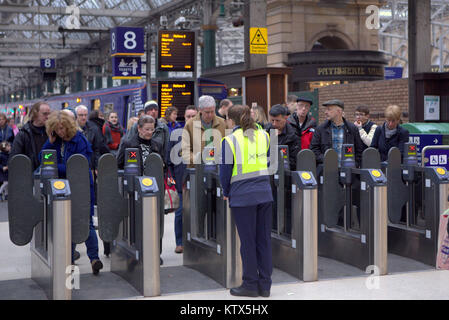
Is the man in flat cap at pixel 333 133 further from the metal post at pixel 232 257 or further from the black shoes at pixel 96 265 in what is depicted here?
the black shoes at pixel 96 265

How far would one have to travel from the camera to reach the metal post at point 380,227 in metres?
6.66

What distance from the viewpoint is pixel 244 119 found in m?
5.69

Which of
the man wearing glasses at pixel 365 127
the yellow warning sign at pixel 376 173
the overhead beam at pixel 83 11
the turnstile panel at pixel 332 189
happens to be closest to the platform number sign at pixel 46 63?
the overhead beam at pixel 83 11

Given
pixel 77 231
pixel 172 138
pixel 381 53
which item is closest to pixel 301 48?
pixel 381 53

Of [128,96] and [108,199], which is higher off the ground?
[128,96]

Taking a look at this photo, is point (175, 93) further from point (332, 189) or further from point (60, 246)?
point (60, 246)

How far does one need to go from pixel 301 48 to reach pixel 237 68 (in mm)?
3571

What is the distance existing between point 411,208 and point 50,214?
4337 mm

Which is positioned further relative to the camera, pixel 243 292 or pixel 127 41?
pixel 127 41

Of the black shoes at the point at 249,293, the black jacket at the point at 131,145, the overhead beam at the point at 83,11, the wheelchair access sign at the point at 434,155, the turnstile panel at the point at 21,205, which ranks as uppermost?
the overhead beam at the point at 83,11

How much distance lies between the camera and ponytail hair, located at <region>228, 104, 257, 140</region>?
5688mm

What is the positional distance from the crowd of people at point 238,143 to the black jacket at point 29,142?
1 centimetres

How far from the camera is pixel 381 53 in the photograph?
90.9 feet

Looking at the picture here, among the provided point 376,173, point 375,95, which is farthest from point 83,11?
point 376,173
